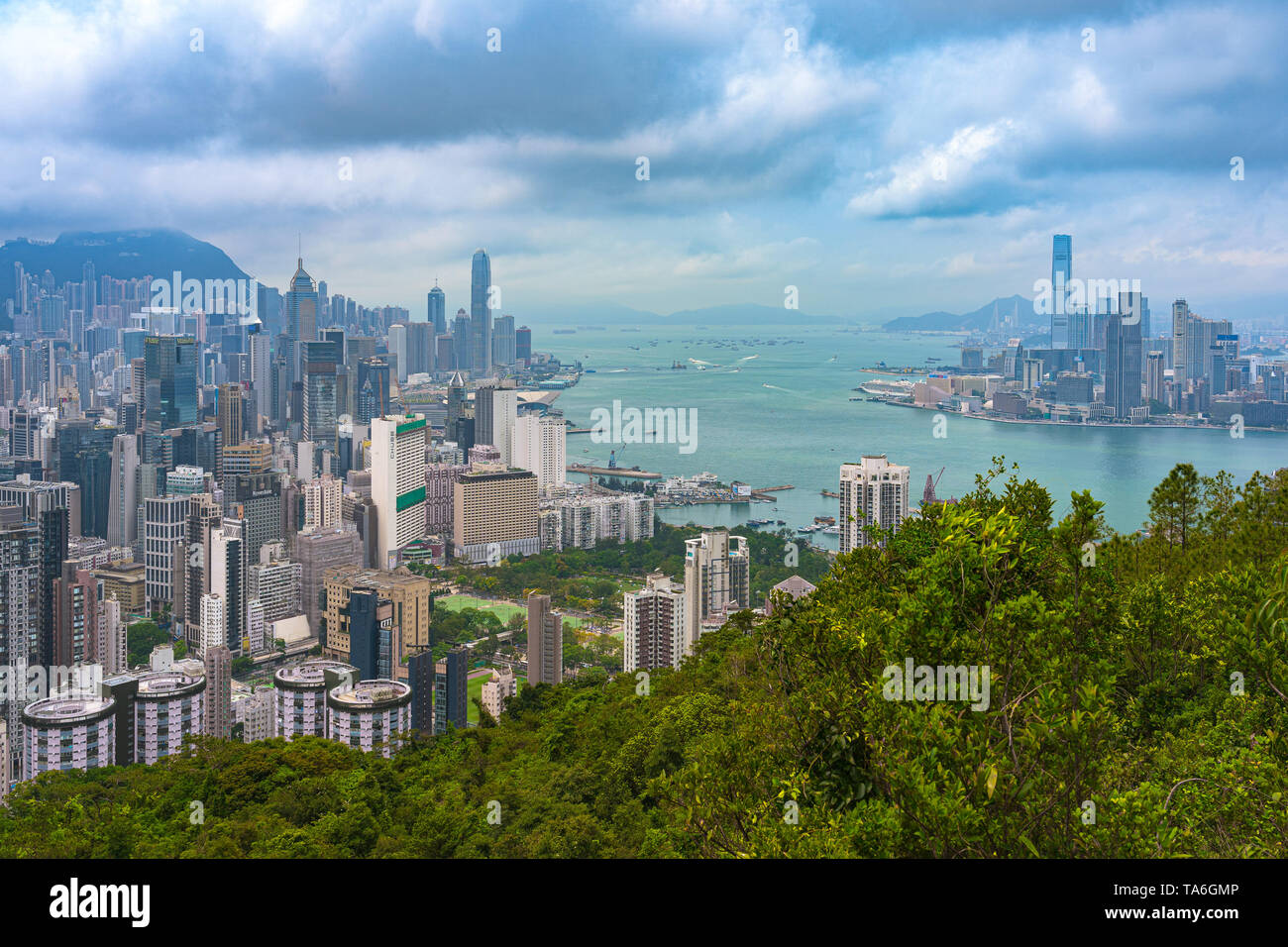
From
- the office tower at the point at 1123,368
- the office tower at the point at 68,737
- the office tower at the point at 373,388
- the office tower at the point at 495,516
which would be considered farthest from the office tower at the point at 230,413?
the office tower at the point at 1123,368

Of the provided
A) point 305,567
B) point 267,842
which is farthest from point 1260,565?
point 305,567

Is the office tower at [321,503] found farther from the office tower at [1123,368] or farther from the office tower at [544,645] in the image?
the office tower at [1123,368]

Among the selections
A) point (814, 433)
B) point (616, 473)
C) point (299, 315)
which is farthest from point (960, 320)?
point (299, 315)

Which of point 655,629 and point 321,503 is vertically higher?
point 321,503

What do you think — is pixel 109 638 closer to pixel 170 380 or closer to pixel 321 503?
pixel 321 503

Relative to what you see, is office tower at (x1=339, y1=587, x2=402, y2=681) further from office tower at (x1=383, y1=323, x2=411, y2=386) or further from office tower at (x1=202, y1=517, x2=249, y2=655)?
office tower at (x1=383, y1=323, x2=411, y2=386)

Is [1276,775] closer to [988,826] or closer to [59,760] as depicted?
[988,826]
